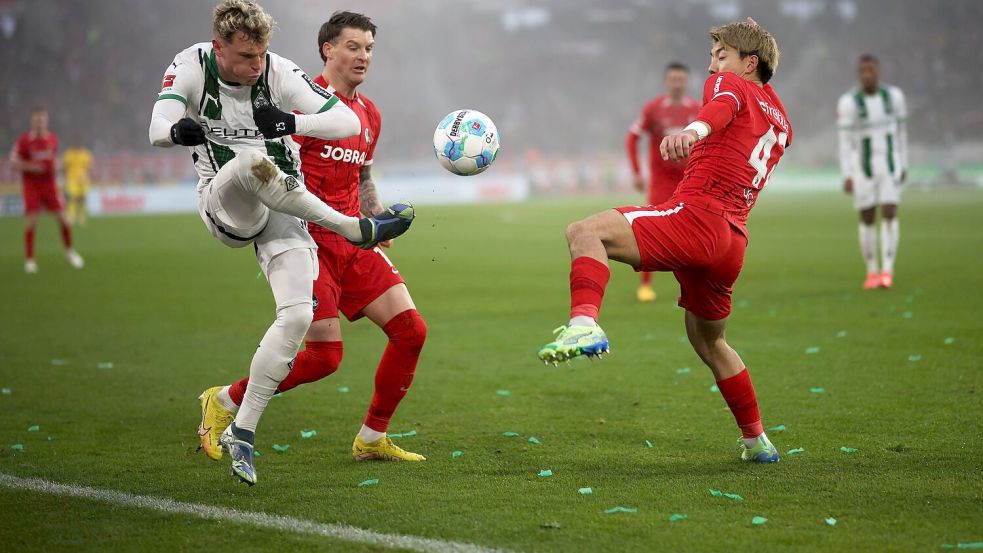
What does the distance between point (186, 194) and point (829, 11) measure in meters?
37.1

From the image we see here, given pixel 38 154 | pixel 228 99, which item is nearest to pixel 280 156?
pixel 228 99

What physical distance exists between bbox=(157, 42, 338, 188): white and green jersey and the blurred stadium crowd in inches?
1415

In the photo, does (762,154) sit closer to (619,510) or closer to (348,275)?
(619,510)

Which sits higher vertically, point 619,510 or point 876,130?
point 876,130

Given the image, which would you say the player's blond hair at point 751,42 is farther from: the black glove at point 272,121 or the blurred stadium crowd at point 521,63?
the blurred stadium crowd at point 521,63

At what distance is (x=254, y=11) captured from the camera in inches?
179

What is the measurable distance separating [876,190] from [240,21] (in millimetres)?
9375

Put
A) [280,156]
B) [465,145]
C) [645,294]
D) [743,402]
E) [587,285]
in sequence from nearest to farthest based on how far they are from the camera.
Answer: [587,285], [280,156], [743,402], [465,145], [645,294]

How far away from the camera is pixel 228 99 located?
4734 millimetres

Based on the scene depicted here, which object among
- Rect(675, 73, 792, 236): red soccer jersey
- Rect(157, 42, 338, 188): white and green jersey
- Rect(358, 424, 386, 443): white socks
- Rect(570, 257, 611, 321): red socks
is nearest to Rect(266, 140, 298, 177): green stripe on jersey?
Rect(157, 42, 338, 188): white and green jersey

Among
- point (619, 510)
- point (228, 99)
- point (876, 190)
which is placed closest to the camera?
point (619, 510)

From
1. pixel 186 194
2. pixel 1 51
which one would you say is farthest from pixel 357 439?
pixel 1 51

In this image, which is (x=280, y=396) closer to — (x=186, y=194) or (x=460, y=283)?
(x=460, y=283)

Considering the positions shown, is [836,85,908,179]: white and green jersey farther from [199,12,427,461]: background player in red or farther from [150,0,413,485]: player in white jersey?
[150,0,413,485]: player in white jersey
